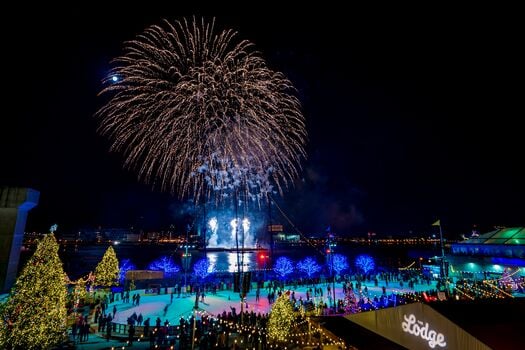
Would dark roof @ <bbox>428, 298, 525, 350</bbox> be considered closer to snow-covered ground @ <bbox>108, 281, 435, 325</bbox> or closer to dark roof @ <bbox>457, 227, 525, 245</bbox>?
snow-covered ground @ <bbox>108, 281, 435, 325</bbox>

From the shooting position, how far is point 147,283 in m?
35.3

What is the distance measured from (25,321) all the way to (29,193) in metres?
14.1

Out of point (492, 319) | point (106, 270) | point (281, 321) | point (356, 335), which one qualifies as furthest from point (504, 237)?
point (106, 270)

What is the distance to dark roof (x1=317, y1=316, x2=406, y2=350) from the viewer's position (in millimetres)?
5797

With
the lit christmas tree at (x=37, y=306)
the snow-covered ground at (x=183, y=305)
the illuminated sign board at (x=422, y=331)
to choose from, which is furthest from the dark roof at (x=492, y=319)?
the snow-covered ground at (x=183, y=305)

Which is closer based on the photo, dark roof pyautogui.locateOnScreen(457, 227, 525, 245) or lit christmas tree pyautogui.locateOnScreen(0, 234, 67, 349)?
lit christmas tree pyautogui.locateOnScreen(0, 234, 67, 349)

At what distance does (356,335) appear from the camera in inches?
251

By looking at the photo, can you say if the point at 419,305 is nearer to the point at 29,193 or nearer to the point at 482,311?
the point at 482,311

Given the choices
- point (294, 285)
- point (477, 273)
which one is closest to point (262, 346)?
point (294, 285)

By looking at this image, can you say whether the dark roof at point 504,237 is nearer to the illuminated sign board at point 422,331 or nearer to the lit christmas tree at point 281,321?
the lit christmas tree at point 281,321

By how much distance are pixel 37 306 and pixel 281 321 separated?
10609 mm

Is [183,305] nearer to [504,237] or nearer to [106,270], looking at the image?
[106,270]

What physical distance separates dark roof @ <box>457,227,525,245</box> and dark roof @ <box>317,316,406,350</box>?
3446 centimetres

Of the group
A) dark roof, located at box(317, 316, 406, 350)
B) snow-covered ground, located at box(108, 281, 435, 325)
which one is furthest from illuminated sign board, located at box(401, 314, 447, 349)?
snow-covered ground, located at box(108, 281, 435, 325)
